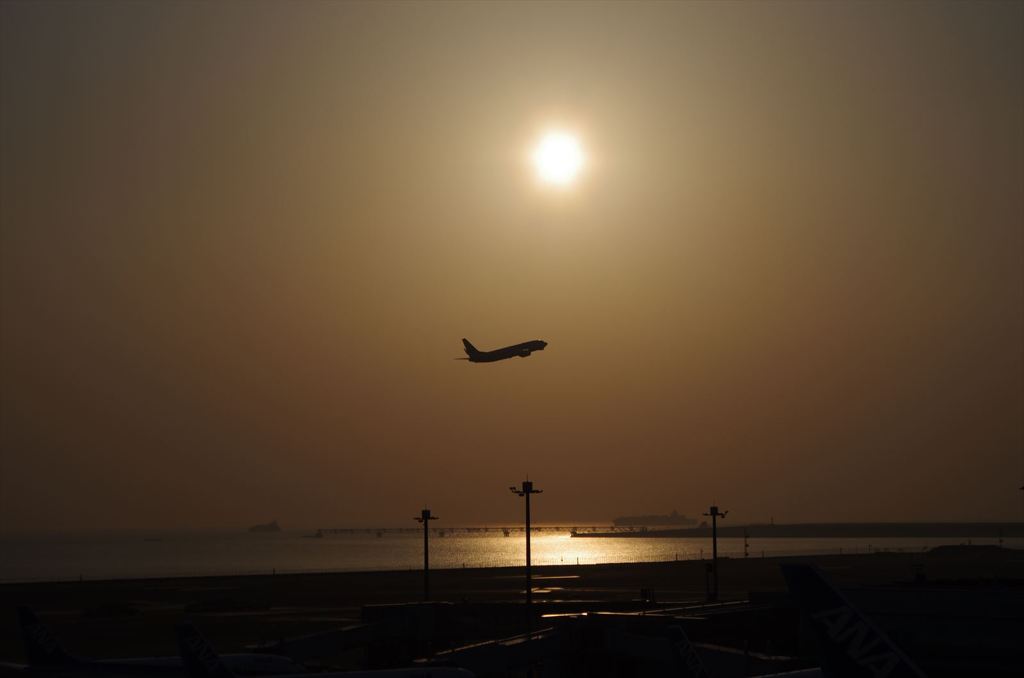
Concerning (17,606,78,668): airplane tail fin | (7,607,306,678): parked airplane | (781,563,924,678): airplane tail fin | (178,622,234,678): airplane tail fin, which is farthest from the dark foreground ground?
(781,563,924,678): airplane tail fin

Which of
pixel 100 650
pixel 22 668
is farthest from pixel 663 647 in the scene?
pixel 100 650

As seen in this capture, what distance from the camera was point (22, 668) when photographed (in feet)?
188

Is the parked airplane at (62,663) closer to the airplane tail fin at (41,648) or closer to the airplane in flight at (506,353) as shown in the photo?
the airplane tail fin at (41,648)

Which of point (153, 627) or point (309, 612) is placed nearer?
point (153, 627)

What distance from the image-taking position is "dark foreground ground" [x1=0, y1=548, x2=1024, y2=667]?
67375 mm

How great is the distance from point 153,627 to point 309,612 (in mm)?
17976

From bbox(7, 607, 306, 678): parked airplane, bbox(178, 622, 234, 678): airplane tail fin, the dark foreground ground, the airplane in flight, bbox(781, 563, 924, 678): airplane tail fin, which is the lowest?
the dark foreground ground

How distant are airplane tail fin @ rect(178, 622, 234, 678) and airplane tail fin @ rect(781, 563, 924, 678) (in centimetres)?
2526

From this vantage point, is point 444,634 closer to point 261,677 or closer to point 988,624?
point 261,677

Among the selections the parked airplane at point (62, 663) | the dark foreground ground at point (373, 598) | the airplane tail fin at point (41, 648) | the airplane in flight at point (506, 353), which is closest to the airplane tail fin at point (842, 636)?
the dark foreground ground at point (373, 598)

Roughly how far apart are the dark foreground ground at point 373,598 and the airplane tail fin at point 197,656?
78.2 ft

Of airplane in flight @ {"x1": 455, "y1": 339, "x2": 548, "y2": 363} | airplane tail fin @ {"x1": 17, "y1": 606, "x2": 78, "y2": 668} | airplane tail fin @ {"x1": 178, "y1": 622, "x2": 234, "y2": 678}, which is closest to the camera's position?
airplane tail fin @ {"x1": 178, "y1": 622, "x2": 234, "y2": 678}

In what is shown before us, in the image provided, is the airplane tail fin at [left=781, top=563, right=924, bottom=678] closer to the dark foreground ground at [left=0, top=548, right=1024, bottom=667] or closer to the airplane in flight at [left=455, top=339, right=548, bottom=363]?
the dark foreground ground at [left=0, top=548, right=1024, bottom=667]

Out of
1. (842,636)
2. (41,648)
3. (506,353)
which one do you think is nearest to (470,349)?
(506,353)
